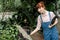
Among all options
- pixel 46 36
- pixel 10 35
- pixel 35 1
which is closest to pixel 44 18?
pixel 46 36

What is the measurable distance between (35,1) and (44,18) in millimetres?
2115

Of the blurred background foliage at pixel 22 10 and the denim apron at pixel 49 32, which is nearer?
the denim apron at pixel 49 32

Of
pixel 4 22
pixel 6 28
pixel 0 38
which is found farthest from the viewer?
pixel 4 22

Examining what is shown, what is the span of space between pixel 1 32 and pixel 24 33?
650 mm

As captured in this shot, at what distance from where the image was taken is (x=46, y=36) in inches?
250

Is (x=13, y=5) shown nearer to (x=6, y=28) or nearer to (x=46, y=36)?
(x=6, y=28)

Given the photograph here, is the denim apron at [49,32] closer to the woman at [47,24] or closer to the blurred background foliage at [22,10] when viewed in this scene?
the woman at [47,24]

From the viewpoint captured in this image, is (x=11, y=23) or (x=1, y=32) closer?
(x=1, y=32)

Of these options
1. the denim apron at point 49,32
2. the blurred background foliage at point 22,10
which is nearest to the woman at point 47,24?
the denim apron at point 49,32

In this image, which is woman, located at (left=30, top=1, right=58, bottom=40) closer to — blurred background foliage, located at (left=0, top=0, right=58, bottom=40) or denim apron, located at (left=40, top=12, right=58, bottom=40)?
denim apron, located at (left=40, top=12, right=58, bottom=40)

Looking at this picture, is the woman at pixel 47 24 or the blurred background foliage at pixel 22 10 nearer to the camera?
the woman at pixel 47 24

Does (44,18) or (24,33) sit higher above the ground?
(44,18)

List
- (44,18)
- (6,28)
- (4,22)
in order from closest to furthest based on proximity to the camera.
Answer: (44,18) < (6,28) < (4,22)

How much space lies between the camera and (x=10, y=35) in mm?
7266
